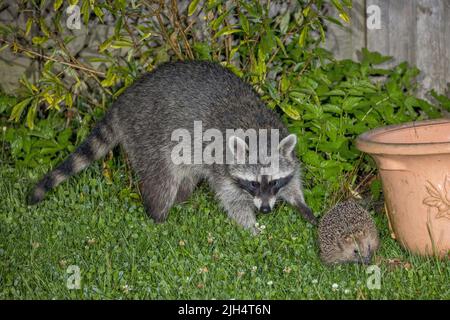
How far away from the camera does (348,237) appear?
16.1ft

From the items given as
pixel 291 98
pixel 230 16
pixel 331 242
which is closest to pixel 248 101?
pixel 291 98

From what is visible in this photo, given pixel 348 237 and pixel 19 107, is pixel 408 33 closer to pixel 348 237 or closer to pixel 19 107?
pixel 348 237

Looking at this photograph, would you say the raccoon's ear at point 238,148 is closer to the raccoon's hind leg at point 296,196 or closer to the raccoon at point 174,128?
the raccoon at point 174,128

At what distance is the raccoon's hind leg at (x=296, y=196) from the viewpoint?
5.78m

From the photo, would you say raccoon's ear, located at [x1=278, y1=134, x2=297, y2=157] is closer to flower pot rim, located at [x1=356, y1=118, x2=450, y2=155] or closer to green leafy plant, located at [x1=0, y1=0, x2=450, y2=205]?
green leafy plant, located at [x1=0, y1=0, x2=450, y2=205]

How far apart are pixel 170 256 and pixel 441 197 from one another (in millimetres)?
1592

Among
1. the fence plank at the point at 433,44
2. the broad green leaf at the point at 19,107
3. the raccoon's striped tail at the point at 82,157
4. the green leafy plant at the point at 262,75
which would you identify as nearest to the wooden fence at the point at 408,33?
the fence plank at the point at 433,44

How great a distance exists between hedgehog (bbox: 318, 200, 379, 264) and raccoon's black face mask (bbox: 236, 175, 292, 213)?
53cm

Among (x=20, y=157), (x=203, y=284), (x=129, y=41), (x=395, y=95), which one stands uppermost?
(x=129, y=41)

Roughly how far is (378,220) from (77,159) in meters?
2.13

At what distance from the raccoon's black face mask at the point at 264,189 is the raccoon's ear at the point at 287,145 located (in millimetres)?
166

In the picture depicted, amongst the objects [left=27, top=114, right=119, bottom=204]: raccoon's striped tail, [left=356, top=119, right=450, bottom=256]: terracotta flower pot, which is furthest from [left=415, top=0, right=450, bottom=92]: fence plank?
[left=27, top=114, right=119, bottom=204]: raccoon's striped tail

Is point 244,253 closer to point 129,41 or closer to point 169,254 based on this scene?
point 169,254

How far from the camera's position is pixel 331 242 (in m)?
4.89
